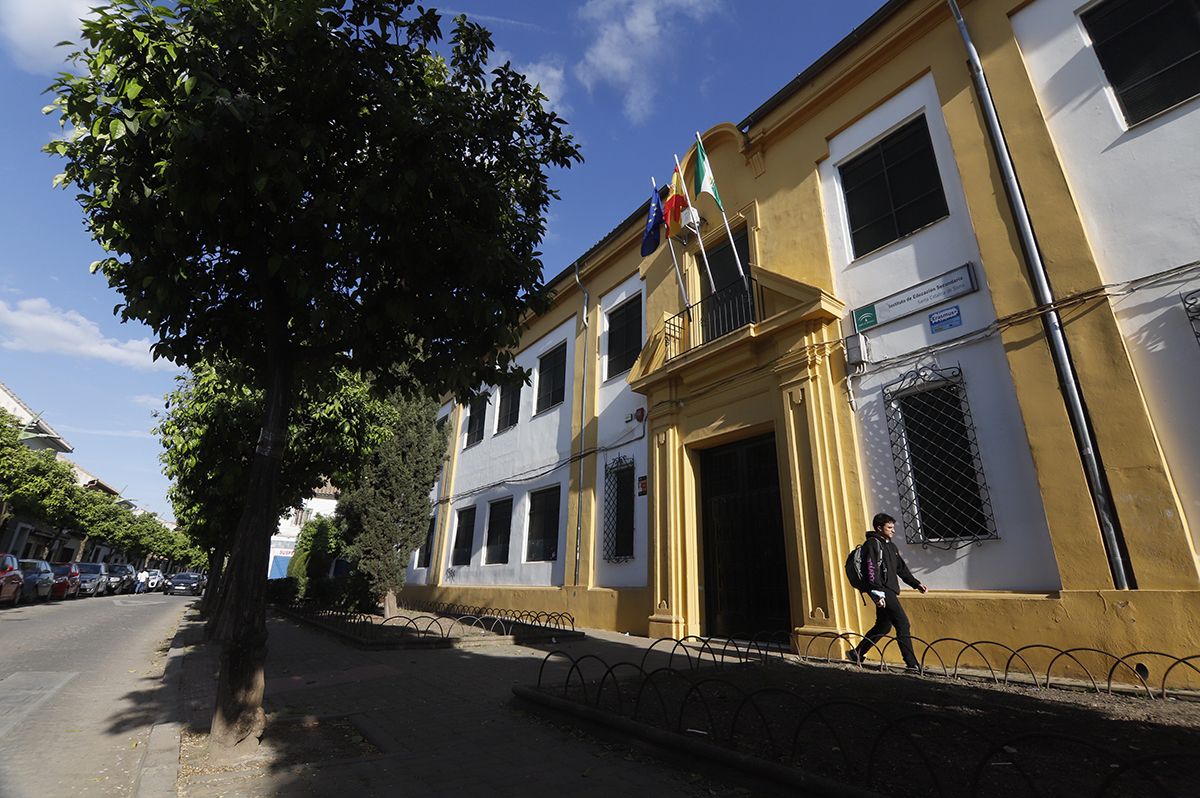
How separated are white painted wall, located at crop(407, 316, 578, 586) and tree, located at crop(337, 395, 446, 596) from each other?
1931 millimetres

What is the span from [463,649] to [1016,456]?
25.3 feet

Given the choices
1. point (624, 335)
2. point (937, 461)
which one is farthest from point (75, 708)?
point (624, 335)

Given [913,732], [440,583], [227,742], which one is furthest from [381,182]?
[440,583]

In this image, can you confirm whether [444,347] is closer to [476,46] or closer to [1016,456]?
[476,46]

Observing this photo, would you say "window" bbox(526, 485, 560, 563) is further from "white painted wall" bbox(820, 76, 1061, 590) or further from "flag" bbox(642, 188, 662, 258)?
"white painted wall" bbox(820, 76, 1061, 590)

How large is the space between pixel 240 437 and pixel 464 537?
781 cm

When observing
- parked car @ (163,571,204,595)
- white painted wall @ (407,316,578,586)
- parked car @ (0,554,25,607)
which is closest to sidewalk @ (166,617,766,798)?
white painted wall @ (407,316,578,586)

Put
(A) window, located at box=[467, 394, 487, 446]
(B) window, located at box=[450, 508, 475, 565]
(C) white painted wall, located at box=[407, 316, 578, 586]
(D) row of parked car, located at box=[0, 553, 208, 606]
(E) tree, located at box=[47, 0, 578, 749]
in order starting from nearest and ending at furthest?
1. (E) tree, located at box=[47, 0, 578, 749]
2. (C) white painted wall, located at box=[407, 316, 578, 586]
3. (B) window, located at box=[450, 508, 475, 565]
4. (A) window, located at box=[467, 394, 487, 446]
5. (D) row of parked car, located at box=[0, 553, 208, 606]

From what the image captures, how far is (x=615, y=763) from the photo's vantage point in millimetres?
3875

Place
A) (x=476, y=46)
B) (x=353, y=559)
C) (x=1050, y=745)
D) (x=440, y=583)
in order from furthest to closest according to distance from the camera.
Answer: (x=440, y=583) → (x=353, y=559) → (x=476, y=46) → (x=1050, y=745)

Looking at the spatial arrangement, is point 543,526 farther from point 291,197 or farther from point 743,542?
point 291,197

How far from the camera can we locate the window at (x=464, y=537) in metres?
16.8

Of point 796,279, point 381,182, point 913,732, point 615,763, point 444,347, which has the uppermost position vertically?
point 796,279

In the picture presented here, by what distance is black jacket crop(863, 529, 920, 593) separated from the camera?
610cm
